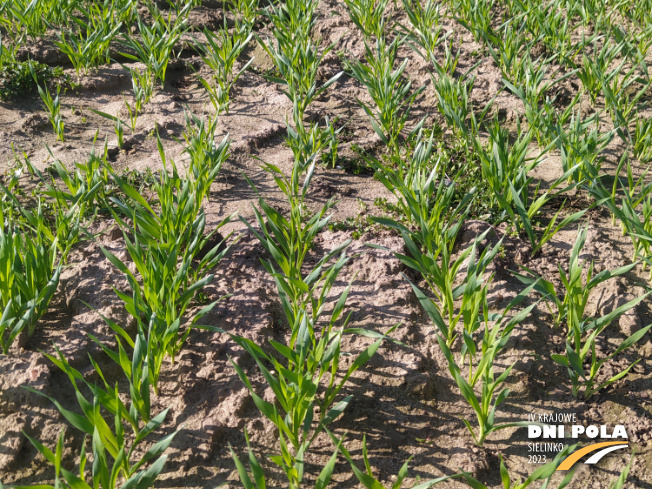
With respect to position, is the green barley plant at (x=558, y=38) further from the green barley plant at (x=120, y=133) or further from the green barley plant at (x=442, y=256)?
the green barley plant at (x=120, y=133)

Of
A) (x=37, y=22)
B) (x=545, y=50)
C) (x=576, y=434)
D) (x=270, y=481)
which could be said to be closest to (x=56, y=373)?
(x=270, y=481)

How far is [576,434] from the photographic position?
177 centimetres

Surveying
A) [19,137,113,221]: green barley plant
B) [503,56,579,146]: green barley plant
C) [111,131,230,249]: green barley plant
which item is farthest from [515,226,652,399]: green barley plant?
[19,137,113,221]: green barley plant

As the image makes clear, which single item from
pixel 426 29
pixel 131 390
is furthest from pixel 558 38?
pixel 131 390

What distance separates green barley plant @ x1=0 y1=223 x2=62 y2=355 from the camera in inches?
71.2

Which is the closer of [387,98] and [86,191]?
[86,191]

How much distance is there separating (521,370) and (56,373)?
5.21 feet

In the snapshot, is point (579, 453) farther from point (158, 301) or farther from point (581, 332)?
point (158, 301)

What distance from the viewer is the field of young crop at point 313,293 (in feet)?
5.47

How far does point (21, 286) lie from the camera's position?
1829 mm

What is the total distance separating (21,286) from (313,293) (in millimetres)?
1036

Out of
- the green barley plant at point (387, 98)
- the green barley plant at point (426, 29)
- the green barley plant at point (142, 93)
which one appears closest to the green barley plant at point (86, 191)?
the green barley plant at point (142, 93)

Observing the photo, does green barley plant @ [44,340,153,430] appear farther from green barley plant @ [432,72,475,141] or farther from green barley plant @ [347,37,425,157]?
green barley plant @ [432,72,475,141]

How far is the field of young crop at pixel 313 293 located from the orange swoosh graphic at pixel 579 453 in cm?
3
